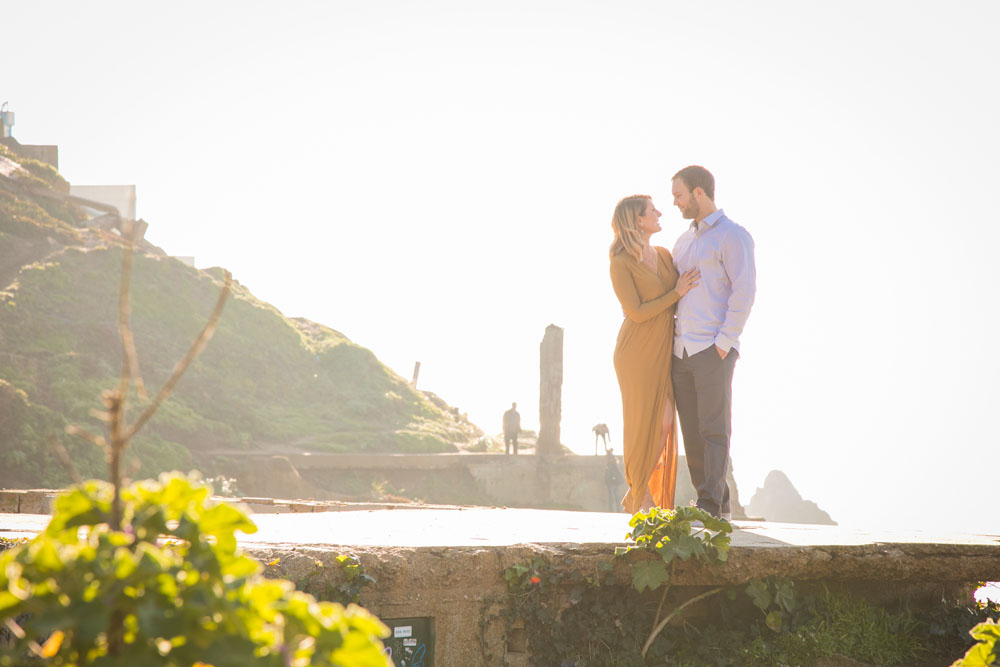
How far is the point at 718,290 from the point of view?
487 centimetres

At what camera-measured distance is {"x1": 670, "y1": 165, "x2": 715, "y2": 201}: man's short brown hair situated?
507 centimetres

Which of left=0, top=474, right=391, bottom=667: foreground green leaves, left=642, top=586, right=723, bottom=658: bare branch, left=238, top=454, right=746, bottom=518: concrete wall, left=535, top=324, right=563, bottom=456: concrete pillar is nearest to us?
left=0, top=474, right=391, bottom=667: foreground green leaves

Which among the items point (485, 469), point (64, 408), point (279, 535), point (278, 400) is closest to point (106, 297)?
point (278, 400)

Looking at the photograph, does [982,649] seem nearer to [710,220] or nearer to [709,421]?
[709,421]

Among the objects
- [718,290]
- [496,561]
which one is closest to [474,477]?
[718,290]

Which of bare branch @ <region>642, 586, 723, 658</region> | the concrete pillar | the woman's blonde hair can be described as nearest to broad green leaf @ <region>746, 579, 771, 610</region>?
bare branch @ <region>642, 586, 723, 658</region>

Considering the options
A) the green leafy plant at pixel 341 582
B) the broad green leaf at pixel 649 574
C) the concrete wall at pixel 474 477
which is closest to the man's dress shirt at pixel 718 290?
the broad green leaf at pixel 649 574

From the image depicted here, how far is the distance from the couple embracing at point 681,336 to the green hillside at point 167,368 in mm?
13750

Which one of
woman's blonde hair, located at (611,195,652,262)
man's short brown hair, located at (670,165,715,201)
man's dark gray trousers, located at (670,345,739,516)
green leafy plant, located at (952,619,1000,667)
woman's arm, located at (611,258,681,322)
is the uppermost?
man's short brown hair, located at (670,165,715,201)

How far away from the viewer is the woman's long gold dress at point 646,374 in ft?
16.3

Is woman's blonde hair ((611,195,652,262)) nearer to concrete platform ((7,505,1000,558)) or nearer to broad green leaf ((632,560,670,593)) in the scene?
concrete platform ((7,505,1000,558))

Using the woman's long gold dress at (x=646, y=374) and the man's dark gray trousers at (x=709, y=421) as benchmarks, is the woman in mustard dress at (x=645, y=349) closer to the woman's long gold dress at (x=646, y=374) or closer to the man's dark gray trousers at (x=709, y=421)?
the woman's long gold dress at (x=646, y=374)

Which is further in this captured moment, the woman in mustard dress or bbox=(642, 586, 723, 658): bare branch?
the woman in mustard dress

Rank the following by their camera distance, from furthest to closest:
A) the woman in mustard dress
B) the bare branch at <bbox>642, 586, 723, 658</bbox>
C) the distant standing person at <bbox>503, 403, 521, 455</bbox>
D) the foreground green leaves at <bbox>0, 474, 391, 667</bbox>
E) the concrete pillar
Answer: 1. the distant standing person at <bbox>503, 403, 521, 455</bbox>
2. the concrete pillar
3. the woman in mustard dress
4. the bare branch at <bbox>642, 586, 723, 658</bbox>
5. the foreground green leaves at <bbox>0, 474, 391, 667</bbox>
